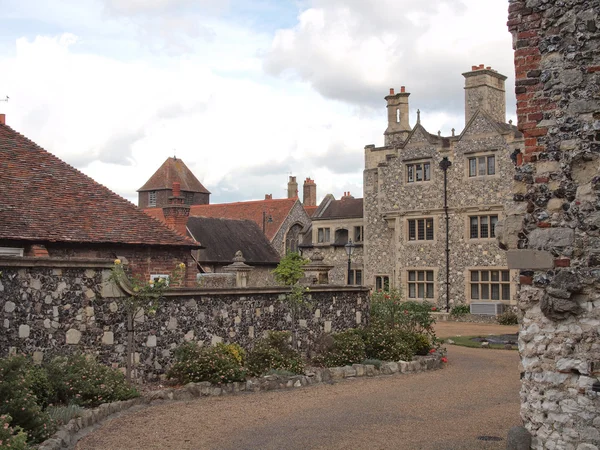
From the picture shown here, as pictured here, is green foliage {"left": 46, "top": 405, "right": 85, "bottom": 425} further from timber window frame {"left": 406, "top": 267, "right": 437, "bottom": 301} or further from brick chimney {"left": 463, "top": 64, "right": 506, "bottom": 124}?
brick chimney {"left": 463, "top": 64, "right": 506, "bottom": 124}

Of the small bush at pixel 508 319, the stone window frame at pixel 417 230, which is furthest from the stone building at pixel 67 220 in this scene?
the stone window frame at pixel 417 230

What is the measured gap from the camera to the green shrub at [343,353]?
15.0 m

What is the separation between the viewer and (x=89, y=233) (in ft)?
59.9

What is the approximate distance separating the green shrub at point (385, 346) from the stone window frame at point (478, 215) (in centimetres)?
1642

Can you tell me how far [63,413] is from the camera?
9164 mm

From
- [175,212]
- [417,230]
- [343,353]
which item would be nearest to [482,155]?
[417,230]

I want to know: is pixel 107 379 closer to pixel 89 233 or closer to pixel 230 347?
pixel 230 347

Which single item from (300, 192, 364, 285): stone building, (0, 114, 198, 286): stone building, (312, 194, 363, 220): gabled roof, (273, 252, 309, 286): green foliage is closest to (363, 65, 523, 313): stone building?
(300, 192, 364, 285): stone building

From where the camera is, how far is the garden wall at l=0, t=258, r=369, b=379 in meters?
10.5

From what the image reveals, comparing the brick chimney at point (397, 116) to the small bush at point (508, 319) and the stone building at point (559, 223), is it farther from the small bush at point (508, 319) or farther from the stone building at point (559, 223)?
the stone building at point (559, 223)

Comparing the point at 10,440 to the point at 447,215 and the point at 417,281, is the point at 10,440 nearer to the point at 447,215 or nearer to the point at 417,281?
the point at 447,215

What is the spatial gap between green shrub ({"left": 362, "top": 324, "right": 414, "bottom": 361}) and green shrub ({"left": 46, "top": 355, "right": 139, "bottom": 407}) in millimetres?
6424

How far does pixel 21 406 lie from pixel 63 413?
1195 mm

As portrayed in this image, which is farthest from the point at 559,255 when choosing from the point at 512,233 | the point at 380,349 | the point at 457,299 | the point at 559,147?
the point at 457,299
